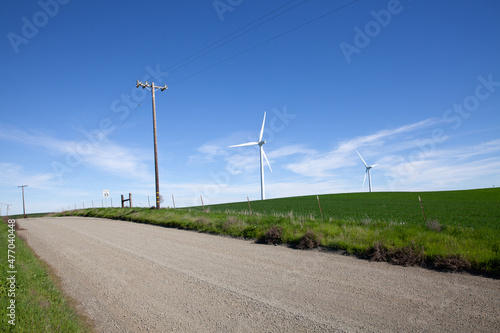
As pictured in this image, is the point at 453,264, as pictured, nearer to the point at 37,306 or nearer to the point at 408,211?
the point at 37,306

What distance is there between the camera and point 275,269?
7242 mm

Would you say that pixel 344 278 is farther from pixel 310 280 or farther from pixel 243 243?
pixel 243 243

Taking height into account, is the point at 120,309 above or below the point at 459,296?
above

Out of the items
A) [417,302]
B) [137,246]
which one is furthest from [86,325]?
[137,246]

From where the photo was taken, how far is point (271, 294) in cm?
554

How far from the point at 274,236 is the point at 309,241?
1.60 metres

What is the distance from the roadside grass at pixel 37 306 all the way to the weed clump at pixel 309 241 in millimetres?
6735

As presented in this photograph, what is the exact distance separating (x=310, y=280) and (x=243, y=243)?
4.87 meters

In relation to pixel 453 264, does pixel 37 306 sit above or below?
above

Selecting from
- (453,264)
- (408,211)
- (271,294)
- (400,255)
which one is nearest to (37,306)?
(271,294)

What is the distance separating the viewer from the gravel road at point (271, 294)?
4.41m

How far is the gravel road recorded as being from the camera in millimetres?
4414

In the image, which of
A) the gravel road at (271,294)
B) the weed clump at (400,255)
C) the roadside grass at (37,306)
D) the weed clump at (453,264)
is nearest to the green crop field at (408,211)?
the weed clump at (400,255)

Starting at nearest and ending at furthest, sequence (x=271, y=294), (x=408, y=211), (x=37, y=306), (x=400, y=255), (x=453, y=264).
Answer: (x=37, y=306)
(x=271, y=294)
(x=453, y=264)
(x=400, y=255)
(x=408, y=211)
